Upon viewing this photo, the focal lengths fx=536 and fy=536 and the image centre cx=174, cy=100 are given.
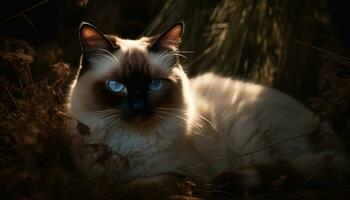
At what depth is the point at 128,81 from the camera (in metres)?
1.98

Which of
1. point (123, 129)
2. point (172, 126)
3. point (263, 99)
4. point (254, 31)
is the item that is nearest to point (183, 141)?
point (172, 126)

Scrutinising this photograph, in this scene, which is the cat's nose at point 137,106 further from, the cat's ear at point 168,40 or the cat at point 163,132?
the cat's ear at point 168,40

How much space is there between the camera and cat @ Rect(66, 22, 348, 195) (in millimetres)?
1934

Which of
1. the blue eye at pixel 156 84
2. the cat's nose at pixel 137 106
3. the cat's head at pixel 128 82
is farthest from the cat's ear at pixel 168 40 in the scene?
the cat's nose at pixel 137 106

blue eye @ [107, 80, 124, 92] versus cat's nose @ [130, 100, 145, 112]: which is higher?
blue eye @ [107, 80, 124, 92]

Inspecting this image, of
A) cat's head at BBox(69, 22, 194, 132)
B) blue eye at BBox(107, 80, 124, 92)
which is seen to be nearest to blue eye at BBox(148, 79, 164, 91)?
cat's head at BBox(69, 22, 194, 132)

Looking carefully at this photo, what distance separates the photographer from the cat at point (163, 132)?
1934mm

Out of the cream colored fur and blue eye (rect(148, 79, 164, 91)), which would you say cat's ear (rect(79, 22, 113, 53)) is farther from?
blue eye (rect(148, 79, 164, 91))

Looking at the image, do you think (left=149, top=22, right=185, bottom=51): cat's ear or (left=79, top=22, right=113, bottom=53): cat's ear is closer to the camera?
(left=79, top=22, right=113, bottom=53): cat's ear

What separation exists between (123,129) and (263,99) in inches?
28.0

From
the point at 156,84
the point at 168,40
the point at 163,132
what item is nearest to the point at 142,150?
the point at 163,132

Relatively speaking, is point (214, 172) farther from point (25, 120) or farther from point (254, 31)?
point (254, 31)

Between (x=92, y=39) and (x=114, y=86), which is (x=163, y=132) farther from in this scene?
(x=92, y=39)

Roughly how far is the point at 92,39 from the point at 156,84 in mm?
297
